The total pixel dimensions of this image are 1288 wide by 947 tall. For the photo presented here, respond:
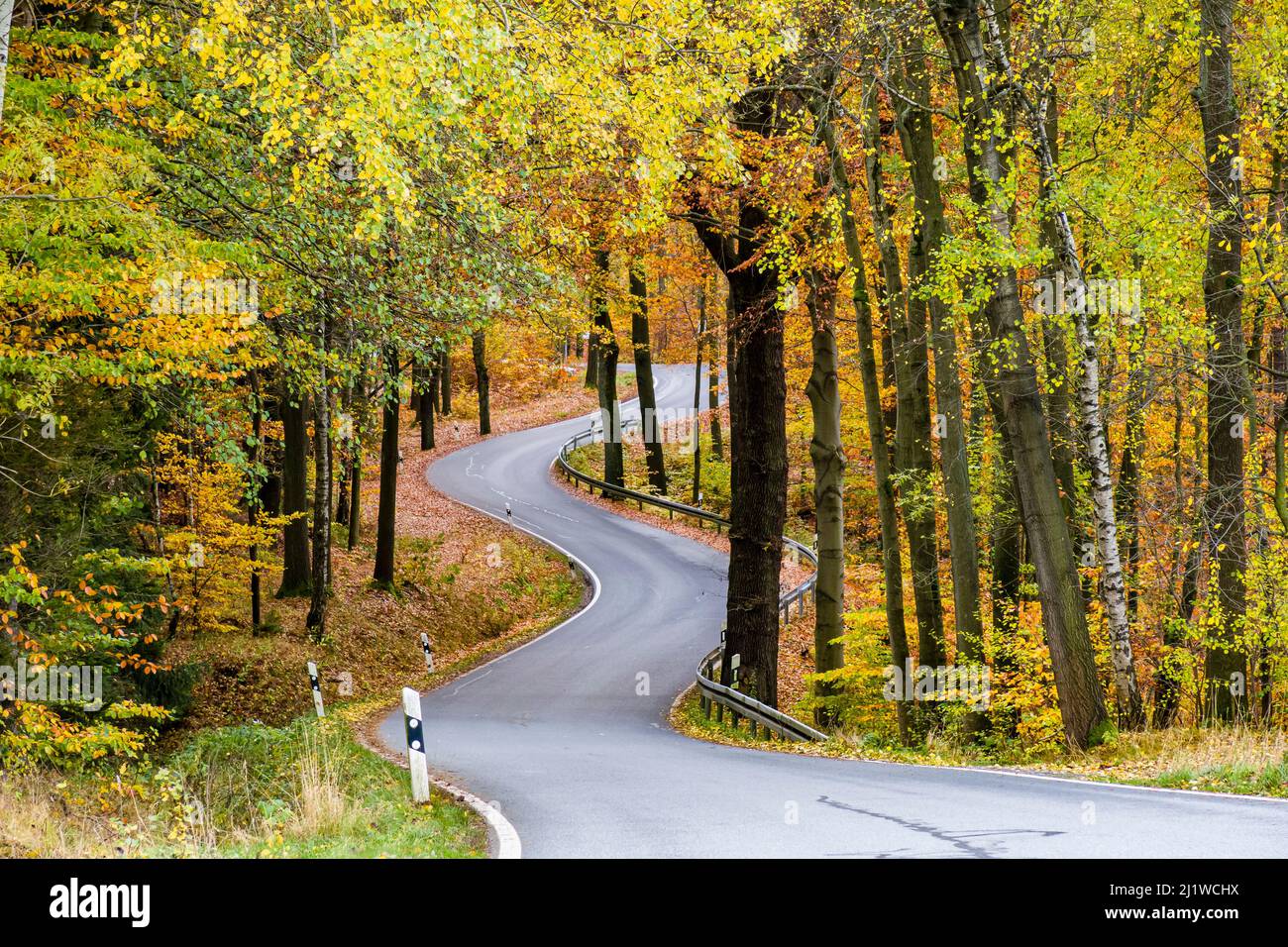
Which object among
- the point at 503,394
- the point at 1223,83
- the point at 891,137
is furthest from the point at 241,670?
the point at 503,394

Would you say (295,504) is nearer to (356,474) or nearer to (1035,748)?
(356,474)

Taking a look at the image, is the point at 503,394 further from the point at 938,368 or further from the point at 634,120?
the point at 634,120

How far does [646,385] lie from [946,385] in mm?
22676

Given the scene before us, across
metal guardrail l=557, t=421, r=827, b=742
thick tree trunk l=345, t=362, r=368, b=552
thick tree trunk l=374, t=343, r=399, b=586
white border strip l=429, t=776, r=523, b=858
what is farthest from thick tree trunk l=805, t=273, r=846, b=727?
thick tree trunk l=374, t=343, r=399, b=586

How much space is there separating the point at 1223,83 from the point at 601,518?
1062 inches

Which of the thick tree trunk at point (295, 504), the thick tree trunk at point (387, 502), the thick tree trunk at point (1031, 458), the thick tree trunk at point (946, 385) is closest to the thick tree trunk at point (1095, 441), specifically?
the thick tree trunk at point (1031, 458)

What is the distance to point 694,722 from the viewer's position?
54.9 feet

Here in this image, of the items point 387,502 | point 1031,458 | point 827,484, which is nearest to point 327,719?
point 827,484

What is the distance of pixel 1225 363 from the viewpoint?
13.0 m

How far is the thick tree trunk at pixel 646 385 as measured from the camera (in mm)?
34625

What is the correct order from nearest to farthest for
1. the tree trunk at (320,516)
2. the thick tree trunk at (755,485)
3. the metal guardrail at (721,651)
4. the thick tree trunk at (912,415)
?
the metal guardrail at (721,651) → the thick tree trunk at (912,415) → the thick tree trunk at (755,485) → the tree trunk at (320,516)

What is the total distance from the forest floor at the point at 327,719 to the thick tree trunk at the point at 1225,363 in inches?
395

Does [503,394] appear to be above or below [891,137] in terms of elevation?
below

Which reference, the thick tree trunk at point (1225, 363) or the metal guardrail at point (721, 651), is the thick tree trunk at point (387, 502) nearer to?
the metal guardrail at point (721, 651)
